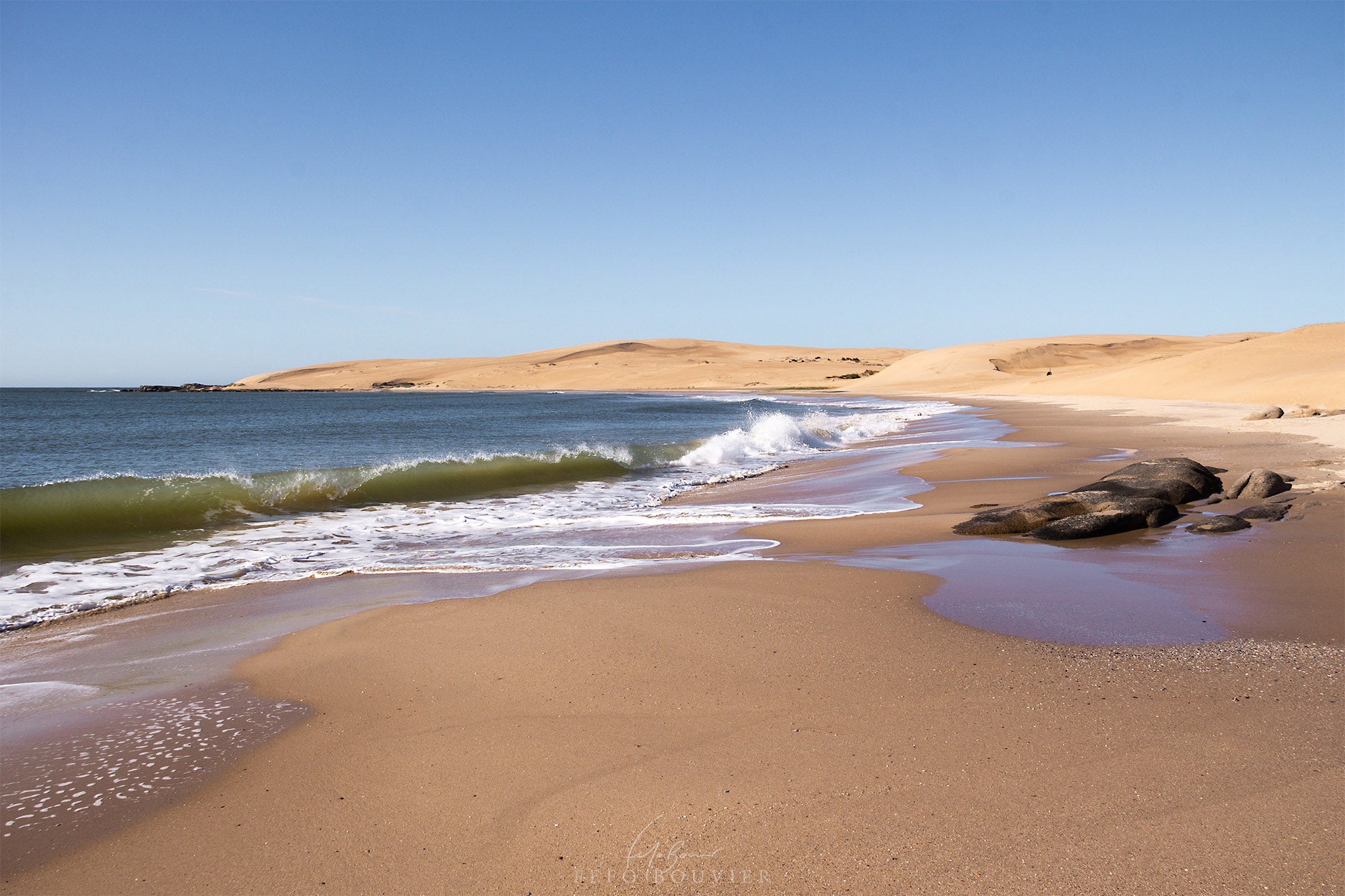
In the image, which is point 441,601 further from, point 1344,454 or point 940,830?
point 1344,454

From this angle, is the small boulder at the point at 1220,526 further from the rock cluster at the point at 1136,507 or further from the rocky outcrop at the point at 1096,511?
the rocky outcrop at the point at 1096,511

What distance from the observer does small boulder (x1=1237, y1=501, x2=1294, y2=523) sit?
→ 26.7 ft

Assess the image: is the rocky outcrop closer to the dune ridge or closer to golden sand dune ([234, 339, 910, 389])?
the dune ridge

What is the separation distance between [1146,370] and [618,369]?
7817cm

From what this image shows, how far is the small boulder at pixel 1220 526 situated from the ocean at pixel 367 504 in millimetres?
3427

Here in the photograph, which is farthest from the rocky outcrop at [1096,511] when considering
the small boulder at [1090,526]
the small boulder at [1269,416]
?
the small boulder at [1269,416]

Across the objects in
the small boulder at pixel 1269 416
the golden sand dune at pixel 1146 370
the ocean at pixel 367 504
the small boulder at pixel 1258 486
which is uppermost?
the golden sand dune at pixel 1146 370

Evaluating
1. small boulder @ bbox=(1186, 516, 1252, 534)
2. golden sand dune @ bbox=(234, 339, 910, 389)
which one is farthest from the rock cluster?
golden sand dune @ bbox=(234, 339, 910, 389)

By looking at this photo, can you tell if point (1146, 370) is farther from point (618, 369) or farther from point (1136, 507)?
point (618, 369)

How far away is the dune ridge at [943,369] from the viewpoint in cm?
3469

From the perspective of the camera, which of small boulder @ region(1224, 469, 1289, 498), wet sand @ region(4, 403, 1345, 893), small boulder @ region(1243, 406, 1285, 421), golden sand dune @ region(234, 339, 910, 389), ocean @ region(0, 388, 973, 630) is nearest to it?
wet sand @ region(4, 403, 1345, 893)

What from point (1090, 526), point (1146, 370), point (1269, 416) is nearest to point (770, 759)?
point (1090, 526)

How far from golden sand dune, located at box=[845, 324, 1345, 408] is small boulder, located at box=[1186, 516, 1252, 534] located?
2093 cm

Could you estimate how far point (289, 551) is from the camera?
29.6ft
